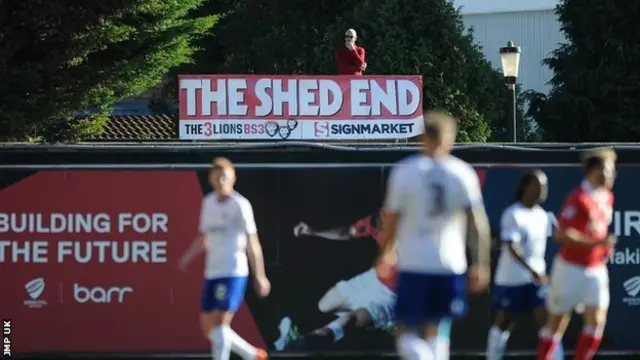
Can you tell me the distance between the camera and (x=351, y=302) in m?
12.1

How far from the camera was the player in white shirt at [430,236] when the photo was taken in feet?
24.3

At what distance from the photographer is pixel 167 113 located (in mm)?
45344

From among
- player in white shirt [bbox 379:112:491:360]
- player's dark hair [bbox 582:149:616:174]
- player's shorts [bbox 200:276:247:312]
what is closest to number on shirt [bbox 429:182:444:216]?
player in white shirt [bbox 379:112:491:360]

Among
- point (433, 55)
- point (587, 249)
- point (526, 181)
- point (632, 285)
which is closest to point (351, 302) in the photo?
point (526, 181)

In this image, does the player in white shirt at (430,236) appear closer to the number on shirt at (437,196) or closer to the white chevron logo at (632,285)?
the number on shirt at (437,196)

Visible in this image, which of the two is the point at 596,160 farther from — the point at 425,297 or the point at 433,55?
the point at 433,55

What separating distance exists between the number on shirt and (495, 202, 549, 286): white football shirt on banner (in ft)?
8.57

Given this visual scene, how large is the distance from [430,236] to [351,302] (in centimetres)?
468

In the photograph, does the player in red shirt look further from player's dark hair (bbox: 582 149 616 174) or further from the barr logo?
the barr logo

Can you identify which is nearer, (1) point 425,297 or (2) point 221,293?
(1) point 425,297

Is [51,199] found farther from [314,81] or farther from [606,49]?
[606,49]

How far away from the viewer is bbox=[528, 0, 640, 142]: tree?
29.1m

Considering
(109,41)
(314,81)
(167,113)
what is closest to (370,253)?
(314,81)

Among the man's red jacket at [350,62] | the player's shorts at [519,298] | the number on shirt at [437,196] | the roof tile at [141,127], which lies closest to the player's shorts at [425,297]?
the number on shirt at [437,196]
